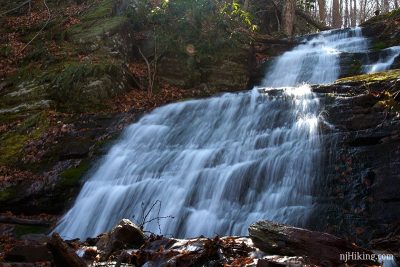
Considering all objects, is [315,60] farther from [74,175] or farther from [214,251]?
[214,251]

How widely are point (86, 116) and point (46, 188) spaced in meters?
2.76

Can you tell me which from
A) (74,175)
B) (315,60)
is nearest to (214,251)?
(74,175)

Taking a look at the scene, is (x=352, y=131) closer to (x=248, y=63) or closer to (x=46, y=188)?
(x=46, y=188)

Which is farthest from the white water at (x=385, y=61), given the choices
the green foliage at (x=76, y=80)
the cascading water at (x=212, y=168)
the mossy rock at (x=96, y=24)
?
the mossy rock at (x=96, y=24)

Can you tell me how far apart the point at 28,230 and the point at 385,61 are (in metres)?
10.3

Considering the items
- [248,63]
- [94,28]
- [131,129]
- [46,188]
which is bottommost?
[46,188]

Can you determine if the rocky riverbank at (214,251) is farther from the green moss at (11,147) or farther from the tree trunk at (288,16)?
the tree trunk at (288,16)

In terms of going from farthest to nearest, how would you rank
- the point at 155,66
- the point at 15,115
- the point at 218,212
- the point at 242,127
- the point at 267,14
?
1. the point at 267,14
2. the point at 155,66
3. the point at 15,115
4. the point at 242,127
5. the point at 218,212

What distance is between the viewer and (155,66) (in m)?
14.3

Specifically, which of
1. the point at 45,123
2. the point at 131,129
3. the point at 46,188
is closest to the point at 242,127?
the point at 131,129

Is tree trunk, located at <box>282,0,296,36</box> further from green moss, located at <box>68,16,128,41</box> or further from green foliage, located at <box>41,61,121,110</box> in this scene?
green foliage, located at <box>41,61,121,110</box>

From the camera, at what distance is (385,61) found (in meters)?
12.0

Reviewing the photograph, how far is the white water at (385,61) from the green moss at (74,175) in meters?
8.28

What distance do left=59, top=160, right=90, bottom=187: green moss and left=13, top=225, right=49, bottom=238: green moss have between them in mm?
1101
